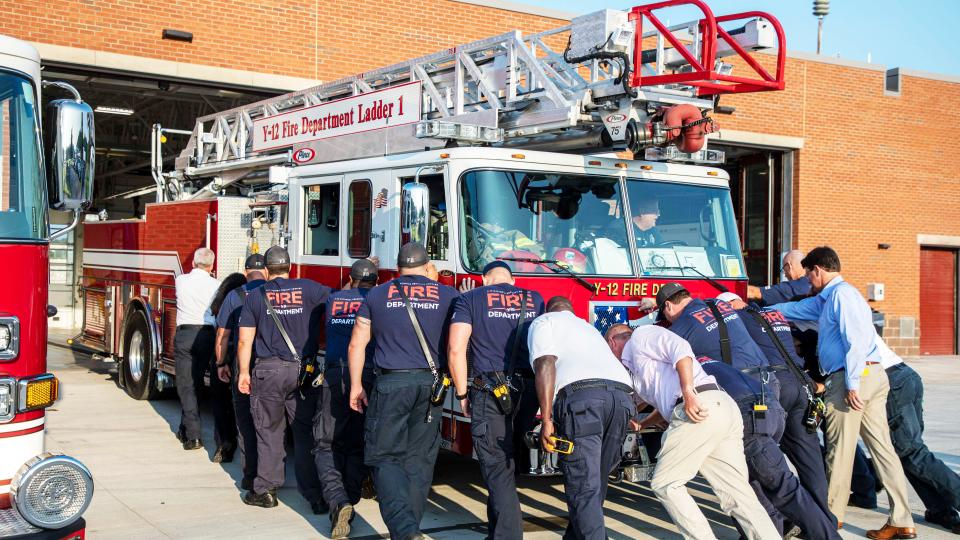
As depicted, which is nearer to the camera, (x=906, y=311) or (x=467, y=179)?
(x=467, y=179)

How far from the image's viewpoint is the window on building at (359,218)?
757cm

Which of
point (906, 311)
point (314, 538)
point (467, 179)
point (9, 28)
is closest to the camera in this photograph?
point (314, 538)

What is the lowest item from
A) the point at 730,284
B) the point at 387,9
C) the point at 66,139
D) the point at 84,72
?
the point at 730,284

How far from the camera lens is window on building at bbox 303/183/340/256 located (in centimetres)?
801

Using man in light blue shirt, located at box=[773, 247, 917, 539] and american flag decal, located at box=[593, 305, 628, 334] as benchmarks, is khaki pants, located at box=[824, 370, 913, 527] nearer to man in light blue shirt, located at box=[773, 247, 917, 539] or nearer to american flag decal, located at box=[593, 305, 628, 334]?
man in light blue shirt, located at box=[773, 247, 917, 539]

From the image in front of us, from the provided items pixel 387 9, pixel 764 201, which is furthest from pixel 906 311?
pixel 387 9

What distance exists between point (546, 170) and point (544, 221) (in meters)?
0.37

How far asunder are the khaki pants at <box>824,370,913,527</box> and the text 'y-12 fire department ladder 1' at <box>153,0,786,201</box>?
6.60 feet

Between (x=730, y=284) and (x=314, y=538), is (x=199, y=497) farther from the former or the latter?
(x=730, y=284)

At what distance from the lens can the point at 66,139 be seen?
14.7ft

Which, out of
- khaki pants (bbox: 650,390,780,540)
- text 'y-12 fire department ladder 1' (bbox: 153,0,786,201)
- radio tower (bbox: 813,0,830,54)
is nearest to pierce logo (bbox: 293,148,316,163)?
text 'y-12 fire department ladder 1' (bbox: 153,0,786,201)

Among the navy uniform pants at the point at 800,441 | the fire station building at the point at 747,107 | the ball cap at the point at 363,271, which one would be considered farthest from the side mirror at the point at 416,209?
the fire station building at the point at 747,107

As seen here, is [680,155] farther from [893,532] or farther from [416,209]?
[893,532]

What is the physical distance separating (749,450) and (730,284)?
2.26 metres
